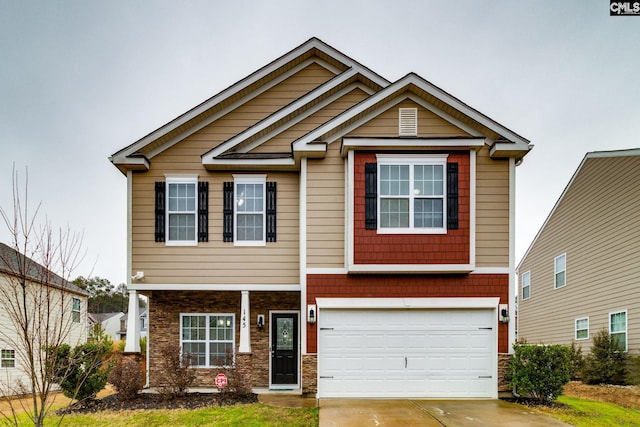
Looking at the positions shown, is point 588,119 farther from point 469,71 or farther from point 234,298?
point 234,298

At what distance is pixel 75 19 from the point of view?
1545cm

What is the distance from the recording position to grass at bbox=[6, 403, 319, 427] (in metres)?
8.49

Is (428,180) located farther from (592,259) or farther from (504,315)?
(592,259)

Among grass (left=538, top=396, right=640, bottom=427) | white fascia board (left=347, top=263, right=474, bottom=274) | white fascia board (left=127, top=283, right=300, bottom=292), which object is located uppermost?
white fascia board (left=347, top=263, right=474, bottom=274)

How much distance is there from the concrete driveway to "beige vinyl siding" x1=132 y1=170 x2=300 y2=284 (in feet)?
11.5

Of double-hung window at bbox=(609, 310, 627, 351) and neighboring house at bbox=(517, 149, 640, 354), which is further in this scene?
double-hung window at bbox=(609, 310, 627, 351)

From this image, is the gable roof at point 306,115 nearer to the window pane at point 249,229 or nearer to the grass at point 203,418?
the window pane at point 249,229

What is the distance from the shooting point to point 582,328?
672 inches

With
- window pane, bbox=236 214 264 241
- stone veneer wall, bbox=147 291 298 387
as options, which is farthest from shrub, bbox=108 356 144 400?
window pane, bbox=236 214 264 241

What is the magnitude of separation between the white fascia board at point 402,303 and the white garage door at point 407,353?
0.17m

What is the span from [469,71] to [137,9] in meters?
12.9

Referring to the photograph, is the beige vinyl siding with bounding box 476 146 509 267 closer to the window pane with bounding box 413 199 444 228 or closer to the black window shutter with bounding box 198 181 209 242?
the window pane with bounding box 413 199 444 228

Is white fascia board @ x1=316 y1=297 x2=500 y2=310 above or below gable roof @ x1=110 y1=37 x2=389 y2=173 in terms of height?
below

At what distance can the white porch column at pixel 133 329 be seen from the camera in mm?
11593
